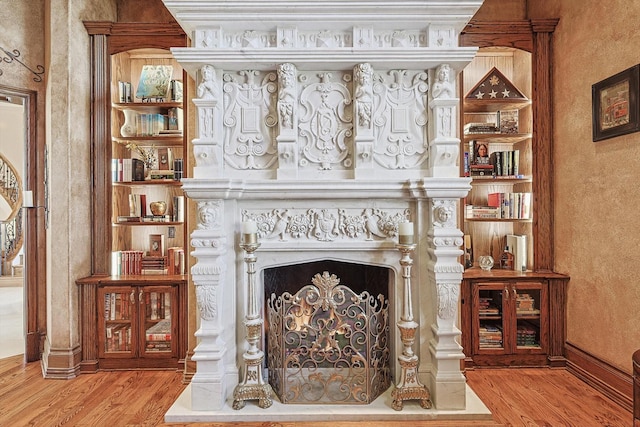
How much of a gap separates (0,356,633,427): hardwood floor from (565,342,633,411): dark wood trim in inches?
2.0

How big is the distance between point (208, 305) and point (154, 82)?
202 cm

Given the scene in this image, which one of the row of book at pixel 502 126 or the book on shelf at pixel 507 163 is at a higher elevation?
the row of book at pixel 502 126

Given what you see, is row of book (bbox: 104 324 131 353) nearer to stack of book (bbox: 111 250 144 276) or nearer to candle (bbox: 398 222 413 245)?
stack of book (bbox: 111 250 144 276)

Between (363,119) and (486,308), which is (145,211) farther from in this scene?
(486,308)

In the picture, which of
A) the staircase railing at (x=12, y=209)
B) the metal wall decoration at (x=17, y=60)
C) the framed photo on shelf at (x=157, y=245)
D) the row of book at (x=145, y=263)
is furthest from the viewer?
the staircase railing at (x=12, y=209)

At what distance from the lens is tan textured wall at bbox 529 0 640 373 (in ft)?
7.90

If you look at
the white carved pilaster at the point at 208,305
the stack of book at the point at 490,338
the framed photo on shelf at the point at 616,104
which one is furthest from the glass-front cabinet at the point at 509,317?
the white carved pilaster at the point at 208,305

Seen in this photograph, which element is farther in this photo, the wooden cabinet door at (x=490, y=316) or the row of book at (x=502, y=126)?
the row of book at (x=502, y=126)

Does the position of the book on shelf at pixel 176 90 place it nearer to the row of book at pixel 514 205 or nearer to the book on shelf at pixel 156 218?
the book on shelf at pixel 156 218

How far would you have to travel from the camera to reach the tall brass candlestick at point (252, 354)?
2.31 meters

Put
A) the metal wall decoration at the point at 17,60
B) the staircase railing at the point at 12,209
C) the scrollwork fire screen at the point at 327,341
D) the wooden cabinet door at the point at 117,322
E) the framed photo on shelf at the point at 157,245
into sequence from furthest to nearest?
the staircase railing at the point at 12,209, the framed photo on shelf at the point at 157,245, the metal wall decoration at the point at 17,60, the wooden cabinet door at the point at 117,322, the scrollwork fire screen at the point at 327,341

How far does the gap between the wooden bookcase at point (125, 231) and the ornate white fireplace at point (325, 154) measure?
70 centimetres

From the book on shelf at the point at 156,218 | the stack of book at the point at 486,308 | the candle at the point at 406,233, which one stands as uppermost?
the book on shelf at the point at 156,218

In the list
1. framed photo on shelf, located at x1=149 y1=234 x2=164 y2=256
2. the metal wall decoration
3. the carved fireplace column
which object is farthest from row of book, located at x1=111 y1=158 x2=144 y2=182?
the carved fireplace column
